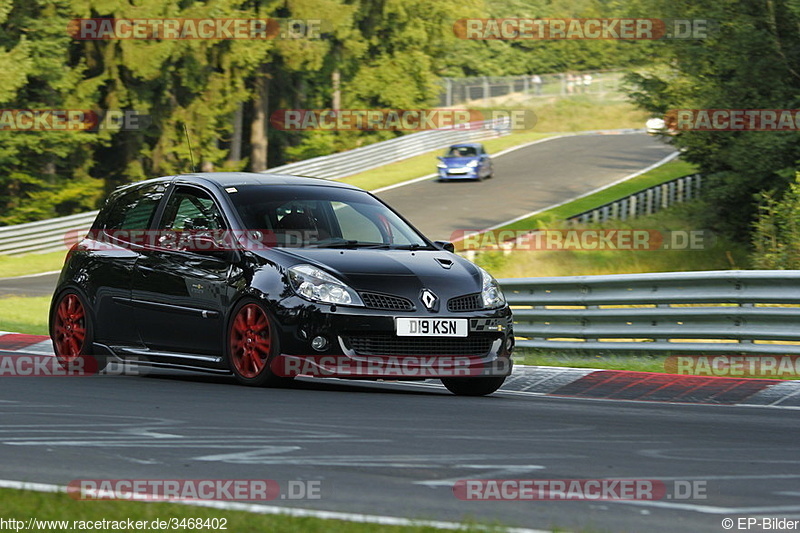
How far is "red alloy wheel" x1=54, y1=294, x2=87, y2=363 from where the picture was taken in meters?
11.3

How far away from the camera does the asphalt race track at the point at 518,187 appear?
124ft

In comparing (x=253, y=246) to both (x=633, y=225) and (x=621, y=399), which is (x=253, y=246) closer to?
(x=621, y=399)

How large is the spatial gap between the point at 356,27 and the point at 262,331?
54.0 m

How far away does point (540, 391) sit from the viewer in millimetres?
10875

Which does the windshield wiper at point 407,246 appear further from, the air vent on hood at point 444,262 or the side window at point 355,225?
the air vent on hood at point 444,262

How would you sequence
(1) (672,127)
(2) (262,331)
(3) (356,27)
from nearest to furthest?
(2) (262,331), (1) (672,127), (3) (356,27)

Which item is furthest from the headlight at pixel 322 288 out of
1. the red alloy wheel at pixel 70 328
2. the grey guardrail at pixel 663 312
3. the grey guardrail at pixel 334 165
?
the grey guardrail at pixel 334 165

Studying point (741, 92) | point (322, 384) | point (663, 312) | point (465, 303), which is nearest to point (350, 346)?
point (465, 303)

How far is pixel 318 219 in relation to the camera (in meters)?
10.6

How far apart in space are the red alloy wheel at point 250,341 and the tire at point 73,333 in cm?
182

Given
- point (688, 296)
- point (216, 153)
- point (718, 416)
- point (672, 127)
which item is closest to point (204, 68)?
point (216, 153)

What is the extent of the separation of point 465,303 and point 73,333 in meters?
3.59

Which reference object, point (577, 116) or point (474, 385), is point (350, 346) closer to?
point (474, 385)

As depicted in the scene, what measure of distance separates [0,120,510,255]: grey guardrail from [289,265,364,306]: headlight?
27602 millimetres
